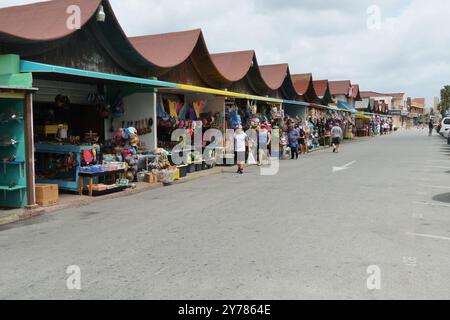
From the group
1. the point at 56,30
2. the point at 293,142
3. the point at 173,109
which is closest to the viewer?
the point at 56,30

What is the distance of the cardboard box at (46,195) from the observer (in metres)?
9.50

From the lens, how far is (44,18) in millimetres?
11500

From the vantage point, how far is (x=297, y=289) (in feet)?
15.3

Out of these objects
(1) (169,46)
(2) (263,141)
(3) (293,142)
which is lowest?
(3) (293,142)

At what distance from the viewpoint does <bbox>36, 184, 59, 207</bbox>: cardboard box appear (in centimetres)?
950

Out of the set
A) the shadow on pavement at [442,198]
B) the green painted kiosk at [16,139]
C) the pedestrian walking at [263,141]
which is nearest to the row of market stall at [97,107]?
the green painted kiosk at [16,139]

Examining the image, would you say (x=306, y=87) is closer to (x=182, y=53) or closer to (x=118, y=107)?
(x=182, y=53)

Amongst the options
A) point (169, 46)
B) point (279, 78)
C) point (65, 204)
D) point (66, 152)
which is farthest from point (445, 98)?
point (65, 204)

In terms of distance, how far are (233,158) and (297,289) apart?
13.8 meters

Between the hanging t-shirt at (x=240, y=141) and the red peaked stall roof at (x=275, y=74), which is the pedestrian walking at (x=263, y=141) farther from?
the red peaked stall roof at (x=275, y=74)

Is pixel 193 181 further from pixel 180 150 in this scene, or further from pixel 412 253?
pixel 412 253

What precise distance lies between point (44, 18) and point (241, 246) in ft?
27.7
